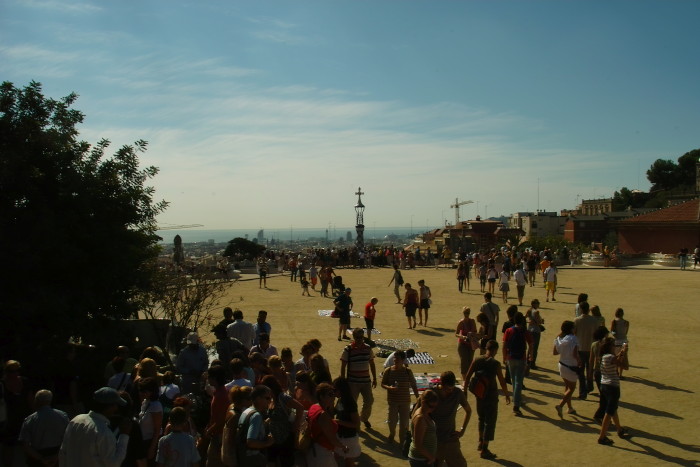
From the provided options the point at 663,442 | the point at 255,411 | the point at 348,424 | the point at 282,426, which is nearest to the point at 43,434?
the point at 255,411

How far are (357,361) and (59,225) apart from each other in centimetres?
496

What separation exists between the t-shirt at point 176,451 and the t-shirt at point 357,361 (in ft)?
→ 11.1

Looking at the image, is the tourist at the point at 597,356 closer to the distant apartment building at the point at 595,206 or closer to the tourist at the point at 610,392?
the tourist at the point at 610,392

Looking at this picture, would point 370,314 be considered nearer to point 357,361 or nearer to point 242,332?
point 242,332

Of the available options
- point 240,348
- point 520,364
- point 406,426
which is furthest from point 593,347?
point 240,348

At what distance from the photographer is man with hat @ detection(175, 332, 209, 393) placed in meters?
8.47

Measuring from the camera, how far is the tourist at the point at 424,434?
20.1ft

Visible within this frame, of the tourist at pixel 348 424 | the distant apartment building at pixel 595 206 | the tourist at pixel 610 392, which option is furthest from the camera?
the distant apartment building at pixel 595 206

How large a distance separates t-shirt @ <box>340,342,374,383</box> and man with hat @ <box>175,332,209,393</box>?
1989mm

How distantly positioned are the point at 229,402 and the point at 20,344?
162 inches

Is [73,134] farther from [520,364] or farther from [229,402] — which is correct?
[520,364]

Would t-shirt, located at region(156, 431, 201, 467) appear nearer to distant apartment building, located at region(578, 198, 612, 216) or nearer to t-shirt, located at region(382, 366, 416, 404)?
t-shirt, located at region(382, 366, 416, 404)

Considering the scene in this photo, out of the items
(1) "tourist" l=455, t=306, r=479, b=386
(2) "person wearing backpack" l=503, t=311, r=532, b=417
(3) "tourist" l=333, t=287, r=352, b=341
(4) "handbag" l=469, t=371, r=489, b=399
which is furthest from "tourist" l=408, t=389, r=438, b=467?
(3) "tourist" l=333, t=287, r=352, b=341

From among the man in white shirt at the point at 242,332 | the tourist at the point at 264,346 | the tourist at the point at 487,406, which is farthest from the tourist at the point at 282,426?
the man in white shirt at the point at 242,332
